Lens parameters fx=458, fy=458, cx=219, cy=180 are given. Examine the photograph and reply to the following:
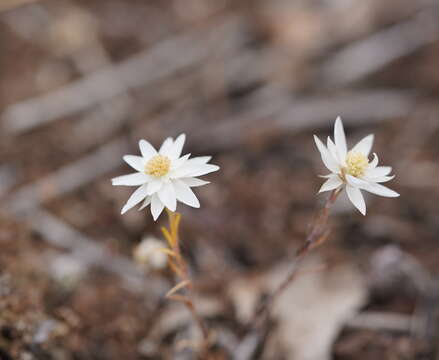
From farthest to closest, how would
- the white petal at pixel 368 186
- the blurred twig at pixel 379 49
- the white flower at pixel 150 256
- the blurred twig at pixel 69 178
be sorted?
the blurred twig at pixel 379 49 < the blurred twig at pixel 69 178 < the white flower at pixel 150 256 < the white petal at pixel 368 186

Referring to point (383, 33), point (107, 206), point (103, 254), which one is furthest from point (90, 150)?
point (383, 33)

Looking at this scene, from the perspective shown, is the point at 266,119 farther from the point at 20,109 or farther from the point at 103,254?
the point at 20,109

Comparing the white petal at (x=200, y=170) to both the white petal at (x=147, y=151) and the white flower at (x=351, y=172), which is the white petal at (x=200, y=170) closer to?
the white petal at (x=147, y=151)

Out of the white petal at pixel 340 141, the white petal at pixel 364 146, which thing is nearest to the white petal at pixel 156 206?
the white petal at pixel 340 141

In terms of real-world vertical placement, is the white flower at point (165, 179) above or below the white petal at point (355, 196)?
above

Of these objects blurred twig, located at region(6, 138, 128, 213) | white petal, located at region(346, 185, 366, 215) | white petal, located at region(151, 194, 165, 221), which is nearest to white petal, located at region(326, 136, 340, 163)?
white petal, located at region(346, 185, 366, 215)

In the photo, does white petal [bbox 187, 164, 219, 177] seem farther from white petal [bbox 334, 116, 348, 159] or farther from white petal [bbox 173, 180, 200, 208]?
white petal [bbox 334, 116, 348, 159]

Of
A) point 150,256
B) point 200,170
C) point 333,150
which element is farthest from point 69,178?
point 333,150
